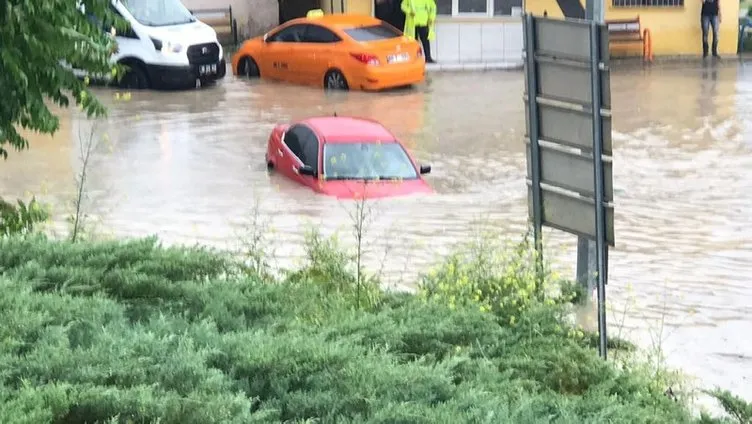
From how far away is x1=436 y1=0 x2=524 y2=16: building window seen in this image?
29266mm

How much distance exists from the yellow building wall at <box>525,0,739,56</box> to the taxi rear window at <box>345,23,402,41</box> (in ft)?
21.8

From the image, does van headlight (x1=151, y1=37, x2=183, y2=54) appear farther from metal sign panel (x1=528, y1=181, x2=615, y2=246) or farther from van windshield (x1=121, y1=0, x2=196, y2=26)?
metal sign panel (x1=528, y1=181, x2=615, y2=246)

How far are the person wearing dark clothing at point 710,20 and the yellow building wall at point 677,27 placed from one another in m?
0.37

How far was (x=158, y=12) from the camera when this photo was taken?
1006 inches

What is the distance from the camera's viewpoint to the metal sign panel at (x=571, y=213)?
8039mm

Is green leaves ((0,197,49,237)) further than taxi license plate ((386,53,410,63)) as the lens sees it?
No

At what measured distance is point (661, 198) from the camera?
16.2 metres

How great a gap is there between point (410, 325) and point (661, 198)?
398 inches

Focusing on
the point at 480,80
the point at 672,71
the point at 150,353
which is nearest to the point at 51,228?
the point at 150,353

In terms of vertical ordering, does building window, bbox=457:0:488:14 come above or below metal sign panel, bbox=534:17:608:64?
below

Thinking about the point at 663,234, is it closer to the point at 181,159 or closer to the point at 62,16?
the point at 181,159

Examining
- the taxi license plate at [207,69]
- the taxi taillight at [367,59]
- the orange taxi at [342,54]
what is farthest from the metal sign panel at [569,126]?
the taxi license plate at [207,69]

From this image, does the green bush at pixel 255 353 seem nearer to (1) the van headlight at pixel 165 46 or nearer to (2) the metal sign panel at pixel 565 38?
(2) the metal sign panel at pixel 565 38

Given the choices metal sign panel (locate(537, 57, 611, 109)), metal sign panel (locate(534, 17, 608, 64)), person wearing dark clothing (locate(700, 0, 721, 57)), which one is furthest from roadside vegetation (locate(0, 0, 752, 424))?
person wearing dark clothing (locate(700, 0, 721, 57))
